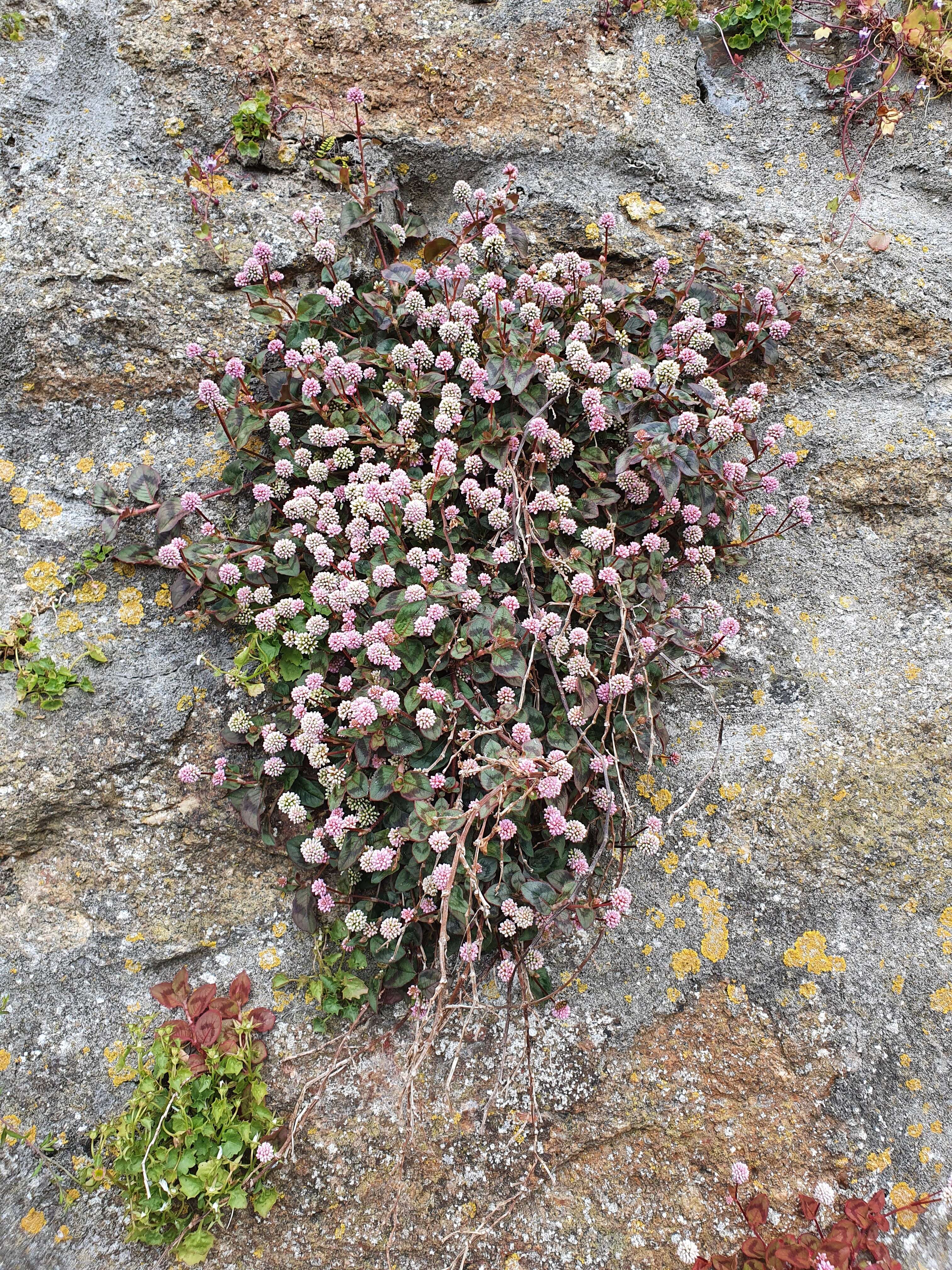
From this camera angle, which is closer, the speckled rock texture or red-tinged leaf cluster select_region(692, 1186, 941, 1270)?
red-tinged leaf cluster select_region(692, 1186, 941, 1270)

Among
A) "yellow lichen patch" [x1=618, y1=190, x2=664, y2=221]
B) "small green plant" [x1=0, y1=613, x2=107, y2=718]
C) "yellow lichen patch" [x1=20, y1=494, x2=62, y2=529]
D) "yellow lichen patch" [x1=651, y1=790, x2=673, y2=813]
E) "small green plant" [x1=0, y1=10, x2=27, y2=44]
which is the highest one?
"small green plant" [x1=0, y1=10, x2=27, y2=44]

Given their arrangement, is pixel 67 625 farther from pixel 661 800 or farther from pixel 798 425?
pixel 798 425

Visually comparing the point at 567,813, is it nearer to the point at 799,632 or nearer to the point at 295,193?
the point at 799,632

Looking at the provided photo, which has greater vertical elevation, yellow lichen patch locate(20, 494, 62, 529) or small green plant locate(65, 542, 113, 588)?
yellow lichen patch locate(20, 494, 62, 529)

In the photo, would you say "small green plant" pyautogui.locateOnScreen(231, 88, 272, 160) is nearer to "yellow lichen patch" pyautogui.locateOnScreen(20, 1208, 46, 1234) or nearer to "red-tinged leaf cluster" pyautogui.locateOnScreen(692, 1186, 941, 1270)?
"yellow lichen patch" pyautogui.locateOnScreen(20, 1208, 46, 1234)

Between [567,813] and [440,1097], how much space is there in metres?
1.05

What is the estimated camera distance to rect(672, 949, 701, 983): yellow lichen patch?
261cm

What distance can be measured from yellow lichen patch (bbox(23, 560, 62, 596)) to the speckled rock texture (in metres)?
0.03

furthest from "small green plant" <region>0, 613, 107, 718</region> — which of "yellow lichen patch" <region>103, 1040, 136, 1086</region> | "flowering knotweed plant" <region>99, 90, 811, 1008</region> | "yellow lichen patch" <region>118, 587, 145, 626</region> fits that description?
"yellow lichen patch" <region>103, 1040, 136, 1086</region>

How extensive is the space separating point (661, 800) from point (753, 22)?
3.61m

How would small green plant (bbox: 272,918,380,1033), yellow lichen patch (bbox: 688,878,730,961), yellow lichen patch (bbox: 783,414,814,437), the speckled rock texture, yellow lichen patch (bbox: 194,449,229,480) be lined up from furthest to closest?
yellow lichen patch (bbox: 783,414,814,437), yellow lichen patch (bbox: 194,449,229,480), yellow lichen patch (bbox: 688,878,730,961), small green plant (bbox: 272,918,380,1033), the speckled rock texture

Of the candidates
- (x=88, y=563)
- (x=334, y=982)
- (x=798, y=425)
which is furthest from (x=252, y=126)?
(x=334, y=982)

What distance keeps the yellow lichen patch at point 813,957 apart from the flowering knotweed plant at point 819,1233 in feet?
2.09

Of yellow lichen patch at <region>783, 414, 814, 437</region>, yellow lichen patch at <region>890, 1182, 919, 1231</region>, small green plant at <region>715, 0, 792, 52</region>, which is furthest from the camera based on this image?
small green plant at <region>715, 0, 792, 52</region>
